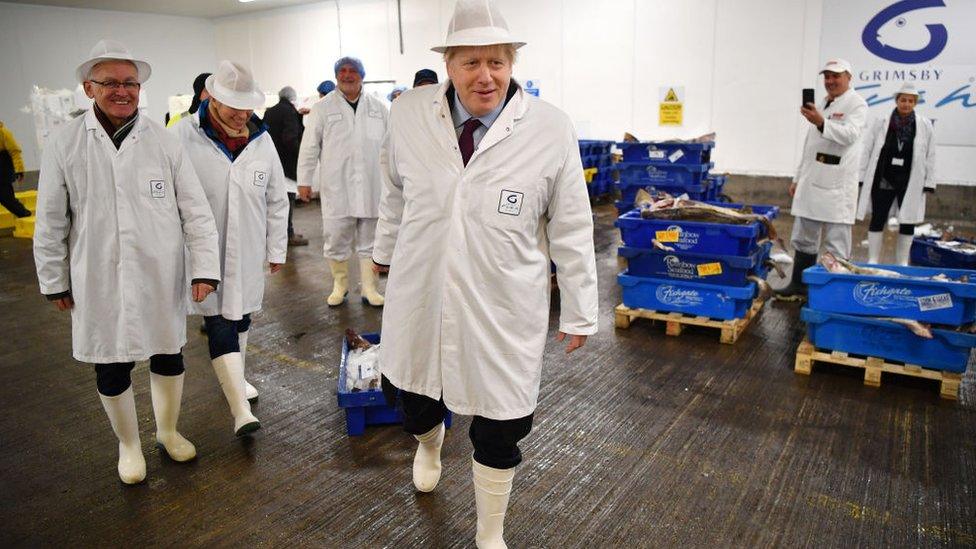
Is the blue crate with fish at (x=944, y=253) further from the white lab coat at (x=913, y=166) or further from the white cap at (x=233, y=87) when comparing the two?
the white cap at (x=233, y=87)

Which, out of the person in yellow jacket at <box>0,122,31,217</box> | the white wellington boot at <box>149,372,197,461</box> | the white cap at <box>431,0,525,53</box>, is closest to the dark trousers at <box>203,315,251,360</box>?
the white wellington boot at <box>149,372,197,461</box>

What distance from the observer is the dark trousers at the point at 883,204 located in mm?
5520

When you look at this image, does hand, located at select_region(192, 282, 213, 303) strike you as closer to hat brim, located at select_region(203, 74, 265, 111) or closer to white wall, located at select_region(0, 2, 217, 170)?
hat brim, located at select_region(203, 74, 265, 111)

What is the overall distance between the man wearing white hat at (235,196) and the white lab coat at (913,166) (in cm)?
484

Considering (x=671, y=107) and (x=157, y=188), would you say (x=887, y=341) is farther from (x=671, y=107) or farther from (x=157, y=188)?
(x=671, y=107)

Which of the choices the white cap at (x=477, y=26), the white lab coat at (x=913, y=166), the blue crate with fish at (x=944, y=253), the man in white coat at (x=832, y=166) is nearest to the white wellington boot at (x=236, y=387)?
the white cap at (x=477, y=26)

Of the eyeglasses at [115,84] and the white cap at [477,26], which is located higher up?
the white cap at [477,26]

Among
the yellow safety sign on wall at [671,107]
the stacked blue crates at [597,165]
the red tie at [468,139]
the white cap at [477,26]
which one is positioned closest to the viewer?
the white cap at [477,26]

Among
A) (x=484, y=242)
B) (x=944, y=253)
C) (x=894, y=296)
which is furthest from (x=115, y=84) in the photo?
(x=944, y=253)

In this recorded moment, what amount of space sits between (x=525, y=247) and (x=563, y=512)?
1134 mm

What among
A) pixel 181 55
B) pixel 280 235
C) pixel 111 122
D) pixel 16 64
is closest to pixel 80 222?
pixel 111 122

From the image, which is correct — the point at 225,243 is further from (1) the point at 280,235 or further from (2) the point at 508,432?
(2) the point at 508,432

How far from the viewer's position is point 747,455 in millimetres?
2787

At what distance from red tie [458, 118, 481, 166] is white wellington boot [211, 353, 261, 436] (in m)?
1.63
